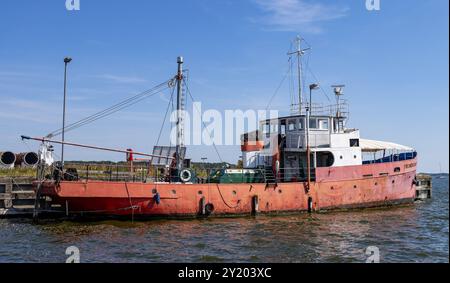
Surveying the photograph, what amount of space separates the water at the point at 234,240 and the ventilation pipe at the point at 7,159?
41.6 ft

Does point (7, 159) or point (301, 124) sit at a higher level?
point (301, 124)

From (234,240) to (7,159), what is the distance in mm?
23097

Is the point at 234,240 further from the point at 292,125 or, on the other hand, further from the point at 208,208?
the point at 292,125

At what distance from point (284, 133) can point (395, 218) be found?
26.3ft

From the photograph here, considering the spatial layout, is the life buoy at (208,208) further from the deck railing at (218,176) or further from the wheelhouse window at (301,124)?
the wheelhouse window at (301,124)

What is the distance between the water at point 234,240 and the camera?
13.2 meters

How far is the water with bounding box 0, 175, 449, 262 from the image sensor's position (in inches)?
521

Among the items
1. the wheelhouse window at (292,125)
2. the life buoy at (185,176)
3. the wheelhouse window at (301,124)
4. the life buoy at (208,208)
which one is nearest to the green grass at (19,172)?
the life buoy at (185,176)

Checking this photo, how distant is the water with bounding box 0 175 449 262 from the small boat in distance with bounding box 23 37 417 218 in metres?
0.91

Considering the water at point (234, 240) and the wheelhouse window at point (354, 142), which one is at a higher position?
the wheelhouse window at point (354, 142)

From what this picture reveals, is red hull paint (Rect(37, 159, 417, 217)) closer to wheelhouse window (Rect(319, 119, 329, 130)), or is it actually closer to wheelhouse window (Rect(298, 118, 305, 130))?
wheelhouse window (Rect(319, 119, 329, 130))

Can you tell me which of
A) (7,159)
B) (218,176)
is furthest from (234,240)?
(7,159)

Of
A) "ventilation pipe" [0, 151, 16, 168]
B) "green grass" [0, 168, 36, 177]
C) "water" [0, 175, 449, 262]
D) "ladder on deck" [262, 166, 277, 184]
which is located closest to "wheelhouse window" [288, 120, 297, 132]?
"ladder on deck" [262, 166, 277, 184]

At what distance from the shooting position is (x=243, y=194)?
844 inches
